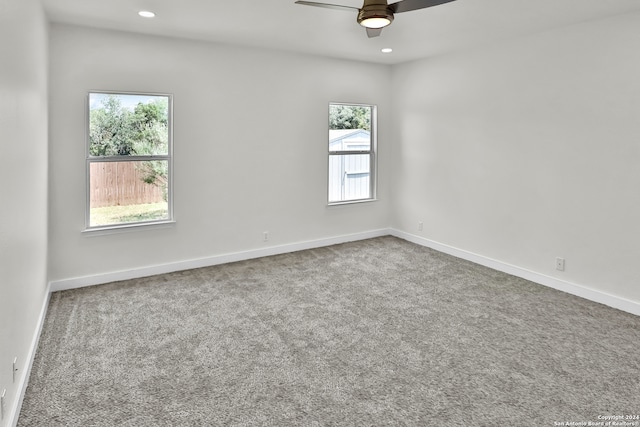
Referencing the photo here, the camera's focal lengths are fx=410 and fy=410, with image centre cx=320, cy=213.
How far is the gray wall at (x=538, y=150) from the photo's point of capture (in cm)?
356

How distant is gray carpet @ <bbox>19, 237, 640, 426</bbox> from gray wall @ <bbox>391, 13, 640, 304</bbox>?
541 millimetres

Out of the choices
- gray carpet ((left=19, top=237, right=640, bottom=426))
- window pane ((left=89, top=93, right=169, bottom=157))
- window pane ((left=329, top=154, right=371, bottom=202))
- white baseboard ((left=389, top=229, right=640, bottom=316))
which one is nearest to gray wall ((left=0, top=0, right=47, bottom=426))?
gray carpet ((left=19, top=237, right=640, bottom=426))

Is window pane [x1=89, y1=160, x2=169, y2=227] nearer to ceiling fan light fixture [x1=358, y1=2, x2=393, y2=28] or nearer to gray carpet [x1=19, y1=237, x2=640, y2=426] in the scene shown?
gray carpet [x1=19, y1=237, x2=640, y2=426]

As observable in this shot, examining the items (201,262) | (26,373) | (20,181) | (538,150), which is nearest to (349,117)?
(538,150)

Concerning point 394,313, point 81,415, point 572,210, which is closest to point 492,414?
point 394,313

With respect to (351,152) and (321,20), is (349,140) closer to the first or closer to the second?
(351,152)

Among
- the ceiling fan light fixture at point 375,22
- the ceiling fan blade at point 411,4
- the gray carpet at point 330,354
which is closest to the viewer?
the gray carpet at point 330,354

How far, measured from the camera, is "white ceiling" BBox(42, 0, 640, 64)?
3.29m

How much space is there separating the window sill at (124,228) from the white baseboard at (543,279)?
133 inches

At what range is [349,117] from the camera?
5766 mm

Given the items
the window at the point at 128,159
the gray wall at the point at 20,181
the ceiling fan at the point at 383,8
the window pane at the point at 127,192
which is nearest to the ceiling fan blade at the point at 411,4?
the ceiling fan at the point at 383,8

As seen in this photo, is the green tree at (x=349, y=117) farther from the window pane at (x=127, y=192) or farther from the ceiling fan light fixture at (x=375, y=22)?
the ceiling fan light fixture at (x=375, y=22)

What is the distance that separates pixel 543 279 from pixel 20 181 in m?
4.54

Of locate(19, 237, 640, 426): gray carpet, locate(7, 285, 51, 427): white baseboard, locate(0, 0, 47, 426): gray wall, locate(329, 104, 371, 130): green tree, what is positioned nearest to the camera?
locate(0, 0, 47, 426): gray wall
